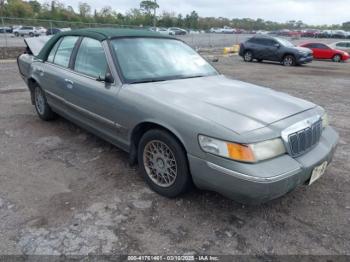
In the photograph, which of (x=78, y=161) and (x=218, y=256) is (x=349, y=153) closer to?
(x=218, y=256)

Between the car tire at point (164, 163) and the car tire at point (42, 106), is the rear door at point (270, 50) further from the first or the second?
the car tire at point (164, 163)

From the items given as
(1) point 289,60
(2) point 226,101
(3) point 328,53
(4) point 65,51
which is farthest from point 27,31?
(2) point 226,101

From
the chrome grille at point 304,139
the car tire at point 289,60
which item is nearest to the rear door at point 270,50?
the car tire at point 289,60

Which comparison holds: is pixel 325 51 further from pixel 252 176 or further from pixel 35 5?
pixel 35 5

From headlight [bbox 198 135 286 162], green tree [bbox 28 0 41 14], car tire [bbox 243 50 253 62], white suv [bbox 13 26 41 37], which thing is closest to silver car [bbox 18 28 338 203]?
headlight [bbox 198 135 286 162]

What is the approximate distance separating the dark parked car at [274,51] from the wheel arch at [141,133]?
52.8 ft

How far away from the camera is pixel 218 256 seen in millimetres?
2391

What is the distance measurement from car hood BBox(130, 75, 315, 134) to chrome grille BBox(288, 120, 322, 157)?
0.66 feet

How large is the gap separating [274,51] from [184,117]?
16.9m

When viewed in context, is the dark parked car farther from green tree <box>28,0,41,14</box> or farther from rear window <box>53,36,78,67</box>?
green tree <box>28,0,41,14</box>

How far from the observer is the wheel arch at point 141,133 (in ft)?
9.15

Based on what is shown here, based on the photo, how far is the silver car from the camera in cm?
248

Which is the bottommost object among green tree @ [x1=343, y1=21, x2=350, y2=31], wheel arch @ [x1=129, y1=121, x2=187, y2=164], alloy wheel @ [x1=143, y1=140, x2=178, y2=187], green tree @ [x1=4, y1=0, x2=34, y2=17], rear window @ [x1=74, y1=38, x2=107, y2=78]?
alloy wheel @ [x1=143, y1=140, x2=178, y2=187]

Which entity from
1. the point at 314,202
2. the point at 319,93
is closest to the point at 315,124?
the point at 314,202
